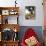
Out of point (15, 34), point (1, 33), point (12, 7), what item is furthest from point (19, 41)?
point (12, 7)

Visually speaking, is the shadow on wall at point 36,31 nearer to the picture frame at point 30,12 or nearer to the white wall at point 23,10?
the white wall at point 23,10

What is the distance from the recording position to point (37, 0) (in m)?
5.00

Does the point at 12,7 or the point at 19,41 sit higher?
the point at 12,7

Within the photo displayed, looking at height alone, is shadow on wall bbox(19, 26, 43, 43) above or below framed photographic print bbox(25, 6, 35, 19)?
below

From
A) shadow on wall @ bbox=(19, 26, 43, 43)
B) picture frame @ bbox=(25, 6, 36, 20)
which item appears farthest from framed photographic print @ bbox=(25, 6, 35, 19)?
shadow on wall @ bbox=(19, 26, 43, 43)

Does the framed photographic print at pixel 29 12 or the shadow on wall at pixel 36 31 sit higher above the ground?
the framed photographic print at pixel 29 12

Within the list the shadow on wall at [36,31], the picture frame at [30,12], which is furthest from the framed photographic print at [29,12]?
the shadow on wall at [36,31]

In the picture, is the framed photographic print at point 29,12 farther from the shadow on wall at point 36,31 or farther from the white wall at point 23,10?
the shadow on wall at point 36,31

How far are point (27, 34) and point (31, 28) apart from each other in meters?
0.23

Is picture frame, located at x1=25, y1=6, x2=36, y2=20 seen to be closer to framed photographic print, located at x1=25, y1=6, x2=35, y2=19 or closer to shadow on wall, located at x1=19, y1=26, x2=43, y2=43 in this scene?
framed photographic print, located at x1=25, y1=6, x2=35, y2=19

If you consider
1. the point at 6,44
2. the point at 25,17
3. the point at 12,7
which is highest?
the point at 12,7

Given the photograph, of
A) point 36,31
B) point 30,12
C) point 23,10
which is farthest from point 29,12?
point 36,31

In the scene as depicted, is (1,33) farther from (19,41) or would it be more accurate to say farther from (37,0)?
(37,0)

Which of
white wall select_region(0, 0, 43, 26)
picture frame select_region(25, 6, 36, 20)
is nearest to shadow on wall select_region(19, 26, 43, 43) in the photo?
white wall select_region(0, 0, 43, 26)
